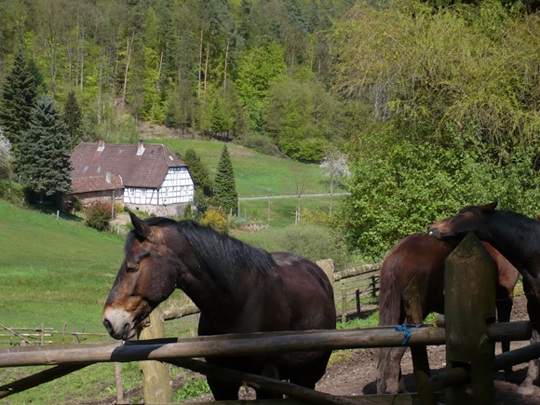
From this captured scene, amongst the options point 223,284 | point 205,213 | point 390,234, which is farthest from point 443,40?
point 205,213

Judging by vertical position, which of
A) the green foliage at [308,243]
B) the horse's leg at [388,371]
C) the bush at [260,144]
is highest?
the bush at [260,144]

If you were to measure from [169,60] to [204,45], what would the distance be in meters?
6.40

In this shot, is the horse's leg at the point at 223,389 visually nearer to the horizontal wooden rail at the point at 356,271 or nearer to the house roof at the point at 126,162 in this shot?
the horizontal wooden rail at the point at 356,271

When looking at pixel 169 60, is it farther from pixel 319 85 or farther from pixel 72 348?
pixel 72 348

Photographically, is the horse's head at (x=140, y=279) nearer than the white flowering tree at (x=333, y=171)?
Yes

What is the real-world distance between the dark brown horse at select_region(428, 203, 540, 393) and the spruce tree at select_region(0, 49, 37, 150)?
78.5 meters

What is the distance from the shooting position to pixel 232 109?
114 meters

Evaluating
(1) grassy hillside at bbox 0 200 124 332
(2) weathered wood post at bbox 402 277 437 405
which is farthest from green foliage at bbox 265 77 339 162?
(2) weathered wood post at bbox 402 277 437 405

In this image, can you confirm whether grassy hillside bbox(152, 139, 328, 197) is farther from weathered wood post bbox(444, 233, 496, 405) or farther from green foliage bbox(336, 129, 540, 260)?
weathered wood post bbox(444, 233, 496, 405)

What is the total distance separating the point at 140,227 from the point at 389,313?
146 inches

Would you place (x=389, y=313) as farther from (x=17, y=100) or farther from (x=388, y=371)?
(x=17, y=100)

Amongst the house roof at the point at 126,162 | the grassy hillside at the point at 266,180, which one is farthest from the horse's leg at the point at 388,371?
the house roof at the point at 126,162

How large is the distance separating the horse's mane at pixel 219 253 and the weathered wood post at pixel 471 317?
188 centimetres

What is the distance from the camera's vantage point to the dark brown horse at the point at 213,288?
489 centimetres
